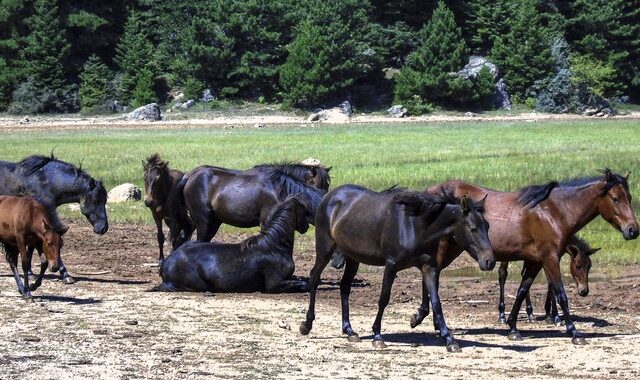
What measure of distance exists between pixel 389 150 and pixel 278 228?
28.1 m

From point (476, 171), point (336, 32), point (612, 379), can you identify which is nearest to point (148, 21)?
point (336, 32)

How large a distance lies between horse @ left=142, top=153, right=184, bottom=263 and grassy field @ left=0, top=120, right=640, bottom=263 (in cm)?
583

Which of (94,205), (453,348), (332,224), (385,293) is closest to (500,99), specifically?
(94,205)

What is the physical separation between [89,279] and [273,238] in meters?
2.93

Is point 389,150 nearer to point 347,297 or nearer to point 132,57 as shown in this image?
point 347,297

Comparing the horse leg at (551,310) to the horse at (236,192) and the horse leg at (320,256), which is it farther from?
the horse at (236,192)

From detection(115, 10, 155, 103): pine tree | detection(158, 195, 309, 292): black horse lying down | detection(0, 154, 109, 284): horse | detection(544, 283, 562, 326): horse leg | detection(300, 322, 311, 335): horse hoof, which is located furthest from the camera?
detection(115, 10, 155, 103): pine tree

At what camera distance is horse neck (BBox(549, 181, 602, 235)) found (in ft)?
42.3

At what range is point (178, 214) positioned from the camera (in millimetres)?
18469

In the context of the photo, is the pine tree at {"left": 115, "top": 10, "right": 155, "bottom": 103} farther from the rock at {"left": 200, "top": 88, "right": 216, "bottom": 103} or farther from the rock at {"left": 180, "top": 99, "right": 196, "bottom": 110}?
the rock at {"left": 180, "top": 99, "right": 196, "bottom": 110}

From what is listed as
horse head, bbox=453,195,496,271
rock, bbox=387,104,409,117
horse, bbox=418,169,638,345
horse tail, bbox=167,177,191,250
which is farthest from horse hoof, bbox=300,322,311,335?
rock, bbox=387,104,409,117

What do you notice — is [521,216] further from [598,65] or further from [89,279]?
[598,65]

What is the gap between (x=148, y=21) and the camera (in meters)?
83.8

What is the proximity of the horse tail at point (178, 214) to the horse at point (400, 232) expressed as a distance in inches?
231
